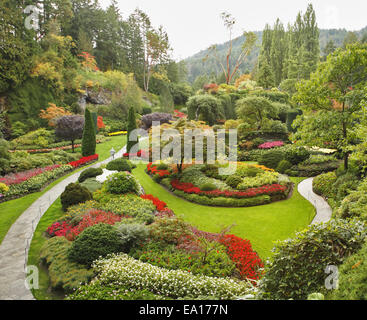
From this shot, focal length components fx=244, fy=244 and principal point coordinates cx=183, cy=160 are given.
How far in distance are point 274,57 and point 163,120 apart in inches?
1081

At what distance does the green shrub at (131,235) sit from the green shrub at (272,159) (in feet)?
38.8

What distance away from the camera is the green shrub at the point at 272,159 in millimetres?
16688

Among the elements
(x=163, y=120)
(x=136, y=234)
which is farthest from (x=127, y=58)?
(x=136, y=234)

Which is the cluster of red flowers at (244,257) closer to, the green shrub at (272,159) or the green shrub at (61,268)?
the green shrub at (61,268)

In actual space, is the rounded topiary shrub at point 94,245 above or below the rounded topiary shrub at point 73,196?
below

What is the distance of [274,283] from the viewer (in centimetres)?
382

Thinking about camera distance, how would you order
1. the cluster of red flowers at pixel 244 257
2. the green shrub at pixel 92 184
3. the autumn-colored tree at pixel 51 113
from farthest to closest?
the autumn-colored tree at pixel 51 113
the green shrub at pixel 92 184
the cluster of red flowers at pixel 244 257

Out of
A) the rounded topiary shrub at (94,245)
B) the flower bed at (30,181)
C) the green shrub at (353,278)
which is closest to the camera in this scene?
the green shrub at (353,278)

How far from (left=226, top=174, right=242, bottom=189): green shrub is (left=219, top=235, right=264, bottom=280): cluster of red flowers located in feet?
17.2

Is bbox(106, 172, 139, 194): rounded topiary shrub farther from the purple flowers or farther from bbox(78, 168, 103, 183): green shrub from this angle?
the purple flowers

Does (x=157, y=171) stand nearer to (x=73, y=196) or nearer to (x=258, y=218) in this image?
(x=73, y=196)

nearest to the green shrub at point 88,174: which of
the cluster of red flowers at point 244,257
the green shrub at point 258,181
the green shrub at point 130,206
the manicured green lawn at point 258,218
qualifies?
the green shrub at point 130,206
